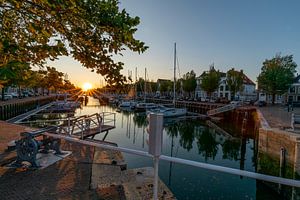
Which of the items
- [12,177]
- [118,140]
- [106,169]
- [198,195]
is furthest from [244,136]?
[12,177]

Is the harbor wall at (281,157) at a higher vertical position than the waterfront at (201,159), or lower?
higher

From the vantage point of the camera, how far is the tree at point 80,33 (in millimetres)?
2672

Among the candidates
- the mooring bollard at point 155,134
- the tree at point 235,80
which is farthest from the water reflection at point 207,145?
the tree at point 235,80

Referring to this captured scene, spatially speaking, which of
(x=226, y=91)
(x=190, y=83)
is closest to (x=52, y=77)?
(x=190, y=83)

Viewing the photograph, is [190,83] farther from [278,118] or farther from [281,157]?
[281,157]

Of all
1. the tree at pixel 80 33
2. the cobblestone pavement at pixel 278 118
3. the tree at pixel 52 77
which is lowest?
the cobblestone pavement at pixel 278 118

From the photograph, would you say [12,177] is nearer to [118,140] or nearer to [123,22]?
[123,22]

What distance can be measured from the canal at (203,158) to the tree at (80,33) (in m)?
8.93

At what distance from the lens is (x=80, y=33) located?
2.96 m

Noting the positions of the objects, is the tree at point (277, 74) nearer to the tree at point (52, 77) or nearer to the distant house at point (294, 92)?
the distant house at point (294, 92)

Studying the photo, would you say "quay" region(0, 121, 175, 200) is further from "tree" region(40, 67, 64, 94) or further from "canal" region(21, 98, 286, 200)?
"canal" region(21, 98, 286, 200)

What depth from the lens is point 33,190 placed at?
495 cm

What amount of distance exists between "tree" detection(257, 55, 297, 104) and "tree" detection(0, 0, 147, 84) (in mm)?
48584

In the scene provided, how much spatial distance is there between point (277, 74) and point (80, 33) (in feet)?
161
